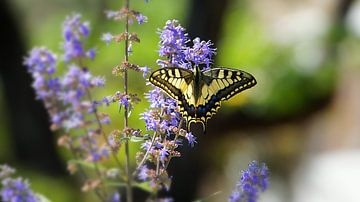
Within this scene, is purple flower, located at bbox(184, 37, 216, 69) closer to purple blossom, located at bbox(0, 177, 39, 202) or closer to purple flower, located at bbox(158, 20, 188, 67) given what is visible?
purple flower, located at bbox(158, 20, 188, 67)

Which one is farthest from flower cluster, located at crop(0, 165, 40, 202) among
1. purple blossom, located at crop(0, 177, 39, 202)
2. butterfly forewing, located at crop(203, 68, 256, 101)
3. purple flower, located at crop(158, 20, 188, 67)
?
purple flower, located at crop(158, 20, 188, 67)

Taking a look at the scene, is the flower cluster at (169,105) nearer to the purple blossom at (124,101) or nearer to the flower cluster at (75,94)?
the purple blossom at (124,101)

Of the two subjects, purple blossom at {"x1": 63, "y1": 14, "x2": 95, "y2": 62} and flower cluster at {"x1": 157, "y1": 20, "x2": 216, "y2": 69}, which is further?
purple blossom at {"x1": 63, "y1": 14, "x2": 95, "y2": 62}

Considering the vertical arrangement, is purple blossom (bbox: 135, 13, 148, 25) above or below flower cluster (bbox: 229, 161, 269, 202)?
above

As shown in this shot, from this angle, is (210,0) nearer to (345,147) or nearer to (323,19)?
(345,147)

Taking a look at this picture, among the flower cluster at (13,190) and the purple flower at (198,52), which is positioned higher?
the flower cluster at (13,190)

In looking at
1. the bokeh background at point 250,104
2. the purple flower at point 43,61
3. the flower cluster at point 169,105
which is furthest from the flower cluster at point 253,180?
the bokeh background at point 250,104

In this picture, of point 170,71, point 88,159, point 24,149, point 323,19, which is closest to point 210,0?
point 24,149
